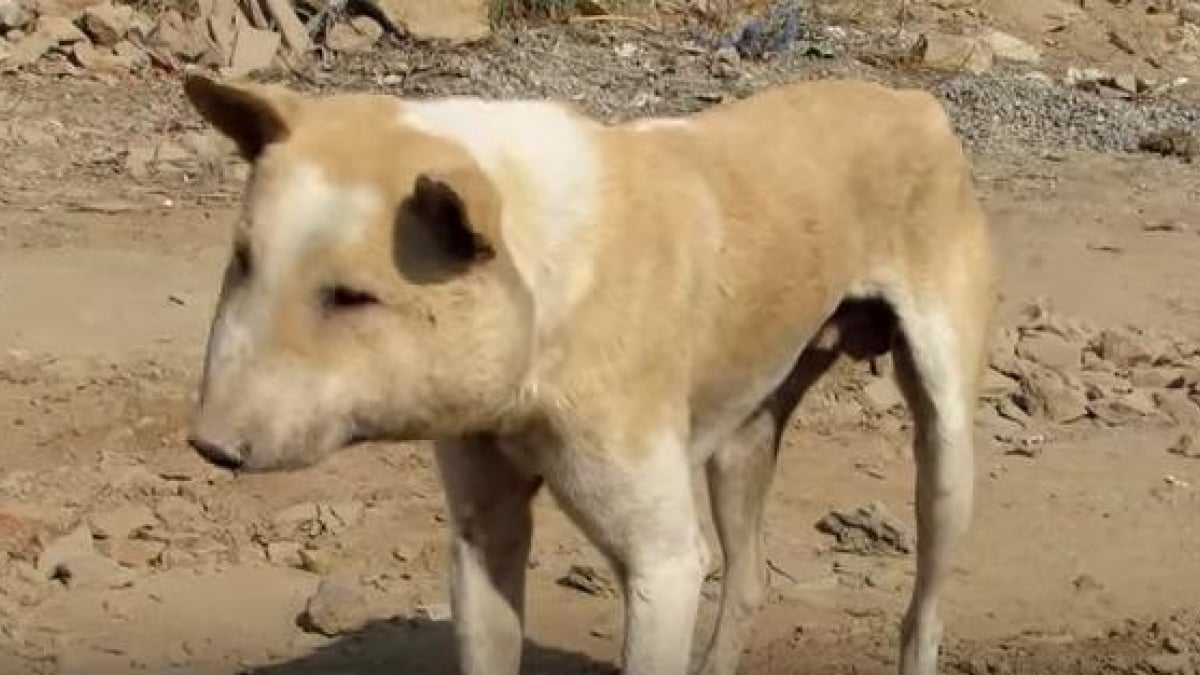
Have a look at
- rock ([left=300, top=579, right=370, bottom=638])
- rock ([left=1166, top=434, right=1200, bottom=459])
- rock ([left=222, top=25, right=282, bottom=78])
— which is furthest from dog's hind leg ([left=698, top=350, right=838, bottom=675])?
rock ([left=222, top=25, right=282, bottom=78])

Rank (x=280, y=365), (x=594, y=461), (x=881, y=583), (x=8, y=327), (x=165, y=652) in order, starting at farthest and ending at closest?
(x=8, y=327)
(x=881, y=583)
(x=165, y=652)
(x=594, y=461)
(x=280, y=365)

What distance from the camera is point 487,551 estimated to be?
4895mm

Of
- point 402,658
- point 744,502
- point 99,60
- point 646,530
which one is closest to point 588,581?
point 402,658

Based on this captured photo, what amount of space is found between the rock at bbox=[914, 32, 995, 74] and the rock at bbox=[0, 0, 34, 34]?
13.3 feet

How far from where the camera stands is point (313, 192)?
387 cm

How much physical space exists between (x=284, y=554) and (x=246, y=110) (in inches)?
116

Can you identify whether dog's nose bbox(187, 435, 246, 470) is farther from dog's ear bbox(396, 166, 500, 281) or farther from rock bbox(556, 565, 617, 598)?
rock bbox(556, 565, 617, 598)

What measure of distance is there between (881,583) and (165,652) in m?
1.82

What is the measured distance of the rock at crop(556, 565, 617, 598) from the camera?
662cm

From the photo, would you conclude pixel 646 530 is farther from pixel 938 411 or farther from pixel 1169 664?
pixel 1169 664

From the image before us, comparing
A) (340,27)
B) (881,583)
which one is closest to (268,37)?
(340,27)

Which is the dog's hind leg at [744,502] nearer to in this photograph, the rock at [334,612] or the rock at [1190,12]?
the rock at [334,612]

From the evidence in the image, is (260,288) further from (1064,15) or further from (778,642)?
(1064,15)

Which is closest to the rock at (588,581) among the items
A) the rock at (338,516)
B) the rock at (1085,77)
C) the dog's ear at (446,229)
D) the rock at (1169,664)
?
the rock at (338,516)
